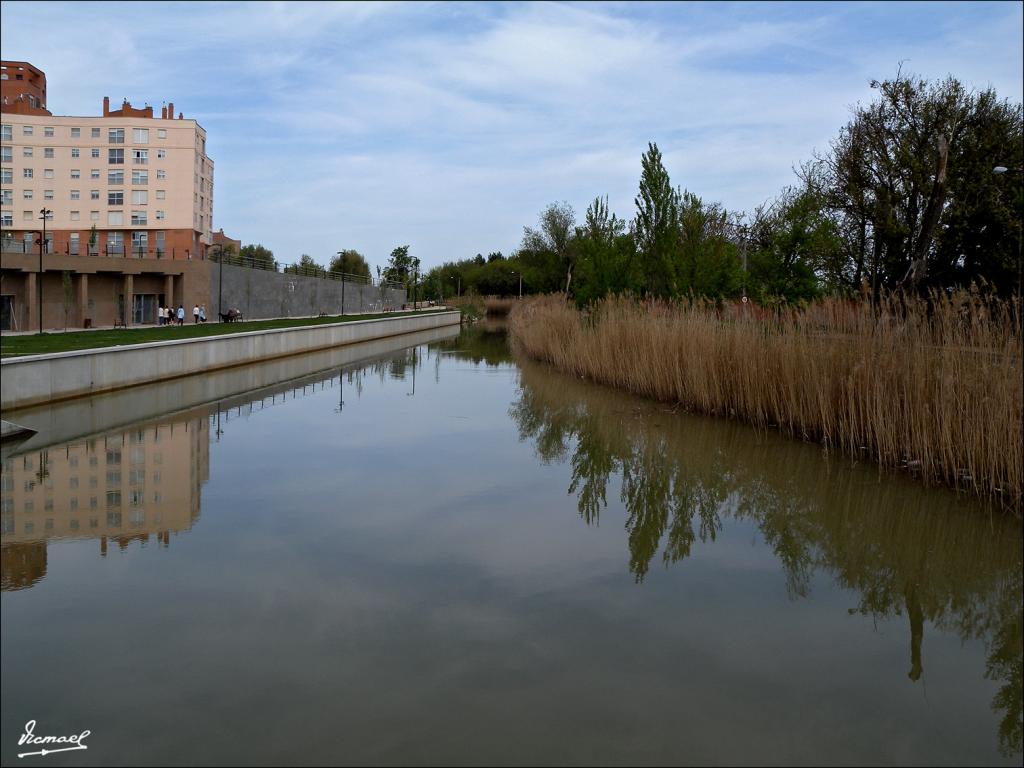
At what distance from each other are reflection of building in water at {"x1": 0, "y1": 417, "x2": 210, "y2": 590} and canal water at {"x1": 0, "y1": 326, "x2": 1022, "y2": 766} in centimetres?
4

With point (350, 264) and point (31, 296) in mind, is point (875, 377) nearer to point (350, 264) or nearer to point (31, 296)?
point (31, 296)

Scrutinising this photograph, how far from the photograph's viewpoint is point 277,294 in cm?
4159

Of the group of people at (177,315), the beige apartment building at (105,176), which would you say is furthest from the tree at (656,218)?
the beige apartment building at (105,176)

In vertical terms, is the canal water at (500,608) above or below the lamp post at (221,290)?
below

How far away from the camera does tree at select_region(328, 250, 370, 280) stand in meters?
69.2

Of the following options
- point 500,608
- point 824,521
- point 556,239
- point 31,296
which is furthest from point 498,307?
point 500,608

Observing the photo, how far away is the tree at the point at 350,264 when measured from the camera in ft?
227

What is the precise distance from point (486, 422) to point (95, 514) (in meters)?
6.09

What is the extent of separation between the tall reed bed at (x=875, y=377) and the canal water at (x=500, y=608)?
0.41 metres

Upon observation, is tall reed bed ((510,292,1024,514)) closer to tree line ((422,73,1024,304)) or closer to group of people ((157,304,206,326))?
tree line ((422,73,1024,304))

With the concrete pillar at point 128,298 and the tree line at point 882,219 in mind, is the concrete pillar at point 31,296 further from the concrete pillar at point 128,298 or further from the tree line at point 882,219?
the tree line at point 882,219

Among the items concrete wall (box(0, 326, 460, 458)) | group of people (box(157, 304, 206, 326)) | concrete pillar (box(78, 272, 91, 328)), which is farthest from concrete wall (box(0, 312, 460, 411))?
concrete pillar (box(78, 272, 91, 328))

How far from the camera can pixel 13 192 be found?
57250mm

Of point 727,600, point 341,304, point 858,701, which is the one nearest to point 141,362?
point 727,600
